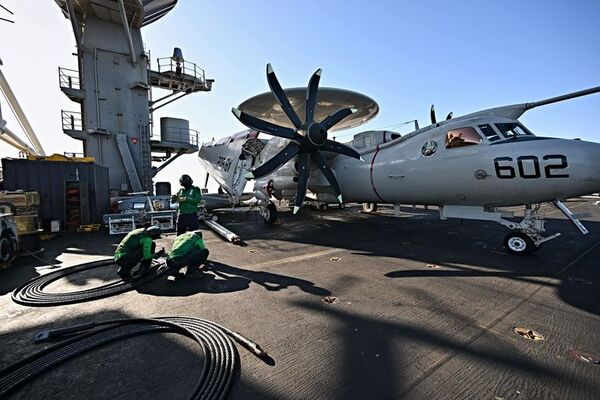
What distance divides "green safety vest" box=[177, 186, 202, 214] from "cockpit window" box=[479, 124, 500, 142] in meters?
7.87

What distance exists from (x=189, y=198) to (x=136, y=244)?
94.1 inches

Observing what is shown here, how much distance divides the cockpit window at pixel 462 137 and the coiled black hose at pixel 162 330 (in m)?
7.33

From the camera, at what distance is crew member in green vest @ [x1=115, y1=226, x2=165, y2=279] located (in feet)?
16.4

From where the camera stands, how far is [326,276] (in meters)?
5.30

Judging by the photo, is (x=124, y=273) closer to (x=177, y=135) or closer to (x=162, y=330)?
(x=162, y=330)

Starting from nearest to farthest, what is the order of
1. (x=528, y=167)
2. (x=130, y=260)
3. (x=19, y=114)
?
(x=130, y=260) < (x=528, y=167) < (x=19, y=114)

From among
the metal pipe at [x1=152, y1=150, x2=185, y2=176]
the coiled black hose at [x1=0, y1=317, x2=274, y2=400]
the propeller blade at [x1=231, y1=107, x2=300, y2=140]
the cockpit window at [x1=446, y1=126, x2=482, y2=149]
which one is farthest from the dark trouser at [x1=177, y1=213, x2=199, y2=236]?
the metal pipe at [x1=152, y1=150, x2=185, y2=176]

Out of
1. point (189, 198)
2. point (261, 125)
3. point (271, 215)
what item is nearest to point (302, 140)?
point (261, 125)

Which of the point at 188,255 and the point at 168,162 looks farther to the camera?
the point at 168,162

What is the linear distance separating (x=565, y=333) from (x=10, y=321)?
7.05 meters

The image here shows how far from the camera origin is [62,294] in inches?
174

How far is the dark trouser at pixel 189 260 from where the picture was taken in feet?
16.4

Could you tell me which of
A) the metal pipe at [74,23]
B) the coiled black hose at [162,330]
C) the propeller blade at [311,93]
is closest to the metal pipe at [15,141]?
the metal pipe at [74,23]

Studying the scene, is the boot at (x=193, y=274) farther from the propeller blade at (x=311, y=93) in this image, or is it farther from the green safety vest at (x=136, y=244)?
the propeller blade at (x=311, y=93)
